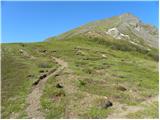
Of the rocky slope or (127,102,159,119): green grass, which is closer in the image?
(127,102,159,119): green grass

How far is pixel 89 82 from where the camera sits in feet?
181

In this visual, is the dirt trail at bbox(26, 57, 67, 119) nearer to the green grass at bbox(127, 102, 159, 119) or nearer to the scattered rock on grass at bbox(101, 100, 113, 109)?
the scattered rock on grass at bbox(101, 100, 113, 109)

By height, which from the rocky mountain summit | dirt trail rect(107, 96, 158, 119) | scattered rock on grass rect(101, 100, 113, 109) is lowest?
dirt trail rect(107, 96, 158, 119)

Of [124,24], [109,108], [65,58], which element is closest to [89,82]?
[109,108]

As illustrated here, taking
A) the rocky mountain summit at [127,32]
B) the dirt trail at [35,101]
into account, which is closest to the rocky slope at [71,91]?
the dirt trail at [35,101]

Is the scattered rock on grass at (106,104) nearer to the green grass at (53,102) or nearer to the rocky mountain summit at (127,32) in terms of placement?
the green grass at (53,102)

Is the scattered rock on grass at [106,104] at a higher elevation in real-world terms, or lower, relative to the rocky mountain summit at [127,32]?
lower

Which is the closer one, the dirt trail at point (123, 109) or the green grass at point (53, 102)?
the dirt trail at point (123, 109)

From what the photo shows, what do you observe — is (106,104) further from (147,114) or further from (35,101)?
(35,101)

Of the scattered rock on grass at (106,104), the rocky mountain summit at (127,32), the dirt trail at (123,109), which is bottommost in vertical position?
the dirt trail at (123,109)

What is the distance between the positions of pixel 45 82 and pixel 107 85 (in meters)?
9.98

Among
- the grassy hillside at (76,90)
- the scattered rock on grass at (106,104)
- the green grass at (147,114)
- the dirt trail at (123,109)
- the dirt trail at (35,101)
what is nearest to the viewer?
the green grass at (147,114)

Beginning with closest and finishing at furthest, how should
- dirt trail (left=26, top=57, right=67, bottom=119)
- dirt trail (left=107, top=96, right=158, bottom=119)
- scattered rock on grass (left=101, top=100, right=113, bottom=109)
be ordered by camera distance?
dirt trail (left=107, top=96, right=158, bottom=119) → dirt trail (left=26, top=57, right=67, bottom=119) → scattered rock on grass (left=101, top=100, right=113, bottom=109)

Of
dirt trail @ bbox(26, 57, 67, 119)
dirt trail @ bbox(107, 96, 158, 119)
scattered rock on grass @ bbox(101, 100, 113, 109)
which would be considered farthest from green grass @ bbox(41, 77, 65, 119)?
dirt trail @ bbox(107, 96, 158, 119)
